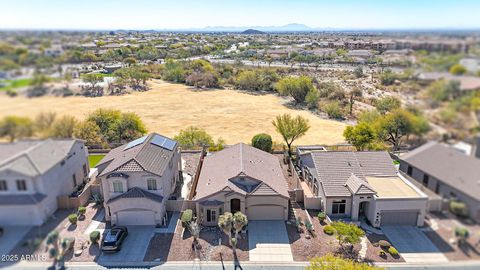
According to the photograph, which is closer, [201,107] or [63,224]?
[63,224]

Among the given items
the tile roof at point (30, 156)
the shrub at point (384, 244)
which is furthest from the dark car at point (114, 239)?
the shrub at point (384, 244)

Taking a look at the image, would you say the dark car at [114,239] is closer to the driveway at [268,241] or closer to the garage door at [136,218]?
the garage door at [136,218]

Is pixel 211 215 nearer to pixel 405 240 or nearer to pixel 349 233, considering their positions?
pixel 349 233

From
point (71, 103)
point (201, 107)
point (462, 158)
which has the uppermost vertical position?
point (71, 103)

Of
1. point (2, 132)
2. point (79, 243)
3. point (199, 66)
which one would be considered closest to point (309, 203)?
point (79, 243)

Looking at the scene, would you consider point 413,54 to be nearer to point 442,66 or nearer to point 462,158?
point 442,66

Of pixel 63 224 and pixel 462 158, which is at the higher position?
pixel 462 158

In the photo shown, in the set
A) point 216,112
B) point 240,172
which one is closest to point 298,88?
point 216,112
